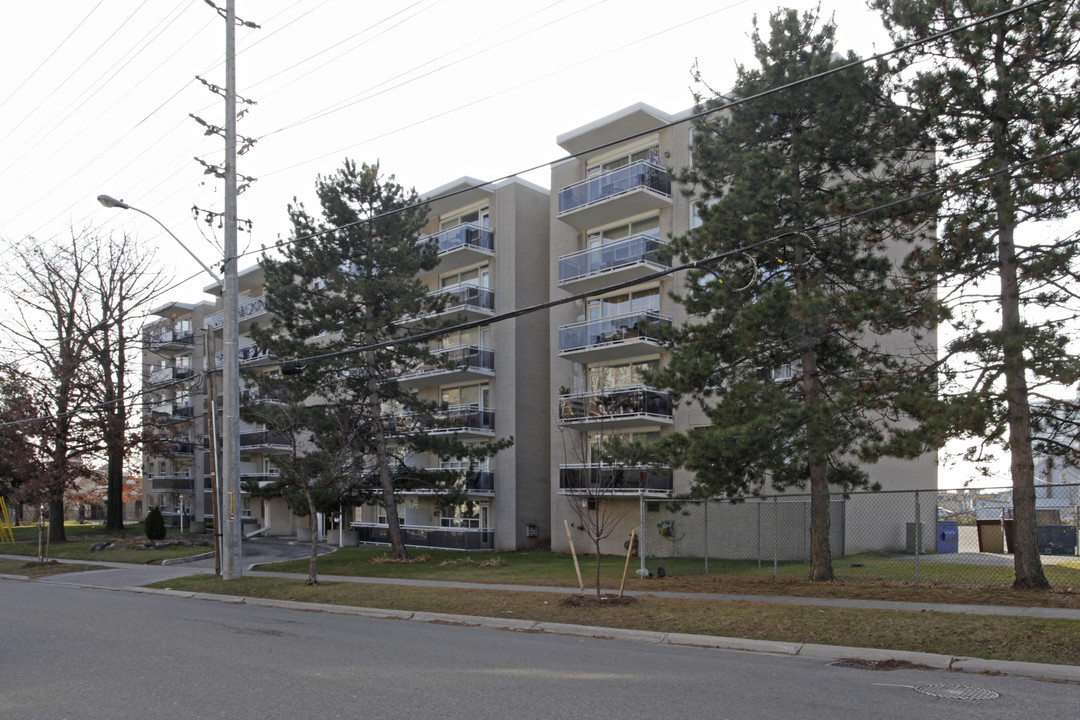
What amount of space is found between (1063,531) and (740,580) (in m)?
12.0

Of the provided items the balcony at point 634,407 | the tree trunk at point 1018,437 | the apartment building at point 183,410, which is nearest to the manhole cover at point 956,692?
the tree trunk at point 1018,437

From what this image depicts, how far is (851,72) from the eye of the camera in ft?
51.4

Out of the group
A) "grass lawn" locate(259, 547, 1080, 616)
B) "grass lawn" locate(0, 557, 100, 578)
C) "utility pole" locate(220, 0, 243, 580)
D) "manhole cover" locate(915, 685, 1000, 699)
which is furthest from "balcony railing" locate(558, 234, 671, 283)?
"manhole cover" locate(915, 685, 1000, 699)

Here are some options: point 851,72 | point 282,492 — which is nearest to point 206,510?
point 282,492

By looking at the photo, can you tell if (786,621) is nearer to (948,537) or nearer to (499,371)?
(948,537)

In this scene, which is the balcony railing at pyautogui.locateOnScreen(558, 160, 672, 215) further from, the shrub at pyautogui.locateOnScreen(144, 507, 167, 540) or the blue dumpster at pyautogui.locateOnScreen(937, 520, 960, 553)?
the shrub at pyautogui.locateOnScreen(144, 507, 167, 540)

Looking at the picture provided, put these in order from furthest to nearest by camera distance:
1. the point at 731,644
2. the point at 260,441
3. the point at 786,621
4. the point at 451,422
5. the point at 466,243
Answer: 1. the point at 260,441
2. the point at 466,243
3. the point at 451,422
4. the point at 786,621
5. the point at 731,644

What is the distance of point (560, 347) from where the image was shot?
95.7 feet

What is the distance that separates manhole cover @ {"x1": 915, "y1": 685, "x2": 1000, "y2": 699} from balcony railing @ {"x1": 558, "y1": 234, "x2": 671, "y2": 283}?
63.5ft

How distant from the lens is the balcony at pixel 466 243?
32.2m

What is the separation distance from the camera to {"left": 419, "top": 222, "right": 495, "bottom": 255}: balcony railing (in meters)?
32.3

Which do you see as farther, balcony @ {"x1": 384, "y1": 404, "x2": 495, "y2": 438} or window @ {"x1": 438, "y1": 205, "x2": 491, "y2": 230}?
window @ {"x1": 438, "y1": 205, "x2": 491, "y2": 230}

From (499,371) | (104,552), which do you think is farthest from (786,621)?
(104,552)

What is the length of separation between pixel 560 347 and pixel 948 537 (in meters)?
14.1
